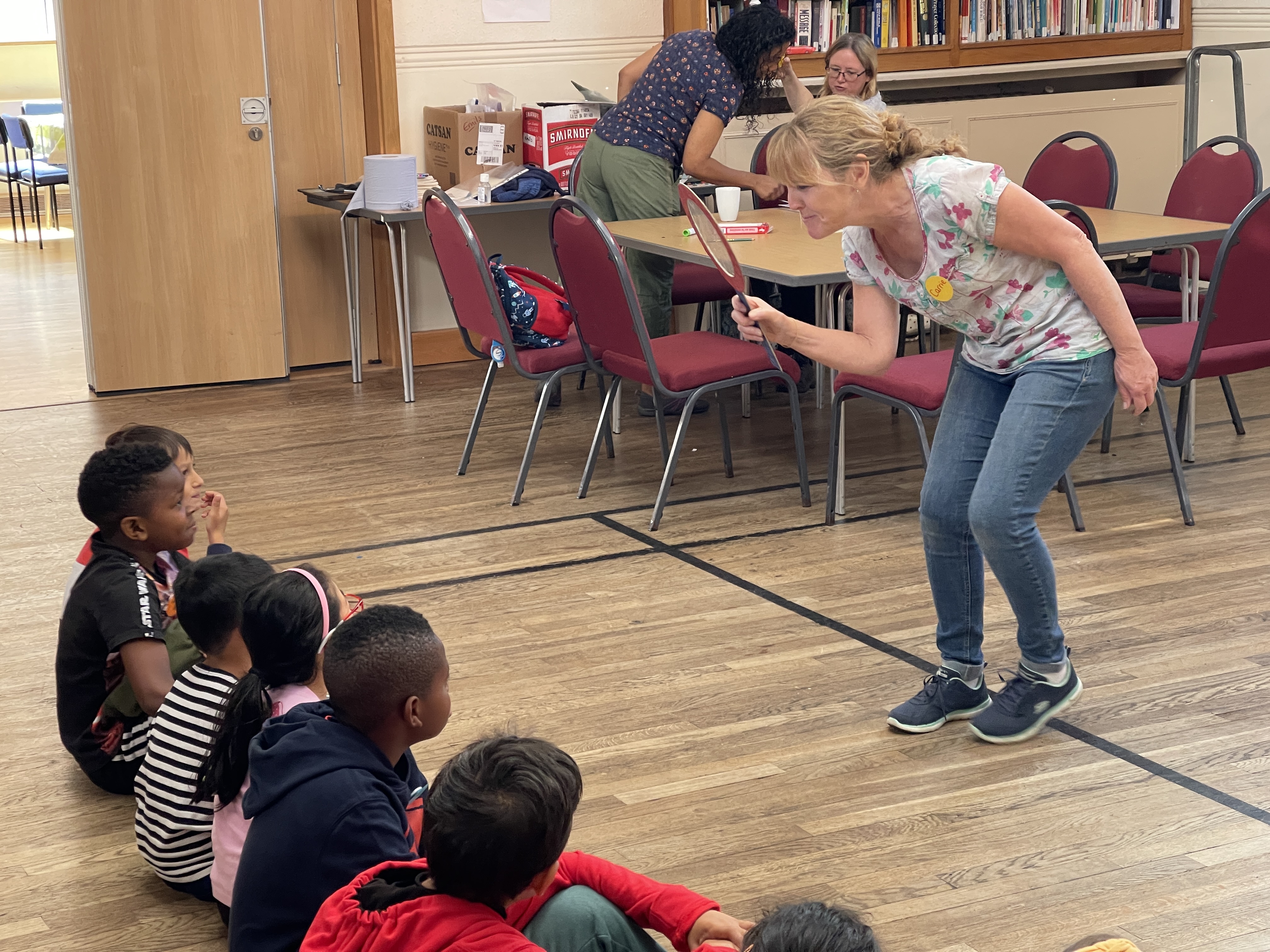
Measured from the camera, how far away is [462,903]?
1.43 metres

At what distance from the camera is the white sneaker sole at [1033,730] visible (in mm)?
2811

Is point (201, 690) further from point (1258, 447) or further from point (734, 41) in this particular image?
point (1258, 447)

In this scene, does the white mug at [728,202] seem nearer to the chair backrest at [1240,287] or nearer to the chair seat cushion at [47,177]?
the chair backrest at [1240,287]

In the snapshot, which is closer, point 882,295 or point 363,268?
point 882,295

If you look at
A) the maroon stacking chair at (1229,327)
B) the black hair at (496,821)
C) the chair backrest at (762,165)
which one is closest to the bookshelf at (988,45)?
the chair backrest at (762,165)

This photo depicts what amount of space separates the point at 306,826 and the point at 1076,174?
470cm

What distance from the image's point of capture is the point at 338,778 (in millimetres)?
1719

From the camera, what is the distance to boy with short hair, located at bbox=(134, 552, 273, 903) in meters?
2.17

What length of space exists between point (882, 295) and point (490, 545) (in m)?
1.69

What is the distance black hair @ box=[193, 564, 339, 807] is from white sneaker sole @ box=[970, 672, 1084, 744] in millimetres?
1384

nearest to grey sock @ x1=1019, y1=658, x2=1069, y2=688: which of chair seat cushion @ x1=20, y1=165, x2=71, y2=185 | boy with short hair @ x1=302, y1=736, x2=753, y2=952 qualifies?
boy with short hair @ x1=302, y1=736, x2=753, y2=952

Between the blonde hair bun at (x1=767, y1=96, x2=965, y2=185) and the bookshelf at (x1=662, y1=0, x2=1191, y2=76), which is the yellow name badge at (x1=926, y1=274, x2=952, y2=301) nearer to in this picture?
the blonde hair bun at (x1=767, y1=96, x2=965, y2=185)

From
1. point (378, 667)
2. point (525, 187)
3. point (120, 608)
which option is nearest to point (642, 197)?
point (525, 187)

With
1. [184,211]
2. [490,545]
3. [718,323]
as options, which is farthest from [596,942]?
[184,211]
